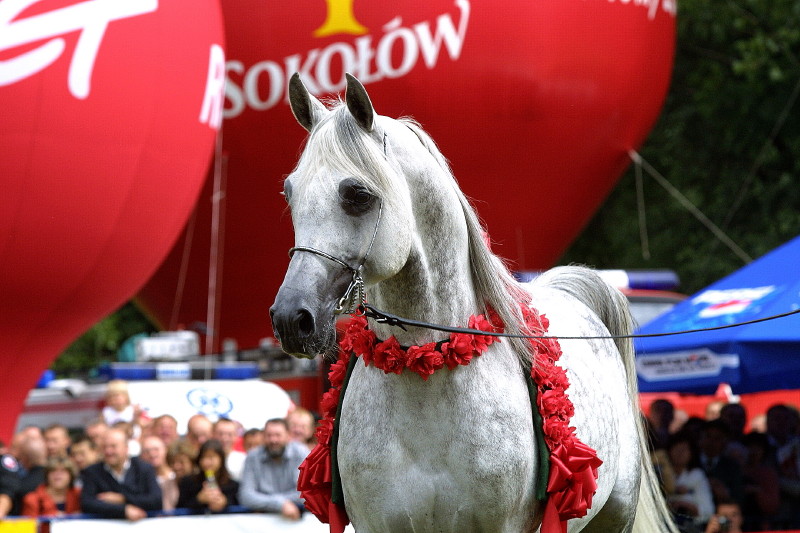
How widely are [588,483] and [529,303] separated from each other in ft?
2.45

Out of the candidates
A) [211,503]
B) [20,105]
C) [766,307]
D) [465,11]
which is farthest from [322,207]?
[465,11]

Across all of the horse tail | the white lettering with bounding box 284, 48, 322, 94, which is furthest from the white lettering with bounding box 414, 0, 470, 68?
the horse tail

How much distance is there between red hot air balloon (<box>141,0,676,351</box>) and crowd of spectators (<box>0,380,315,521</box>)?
4.36 m

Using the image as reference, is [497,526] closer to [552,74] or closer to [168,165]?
[168,165]

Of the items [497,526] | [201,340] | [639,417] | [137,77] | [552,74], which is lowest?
[497,526]

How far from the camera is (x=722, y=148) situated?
60.6 feet

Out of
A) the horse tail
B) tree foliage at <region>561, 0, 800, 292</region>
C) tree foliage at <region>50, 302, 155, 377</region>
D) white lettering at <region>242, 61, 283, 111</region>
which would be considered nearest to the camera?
the horse tail

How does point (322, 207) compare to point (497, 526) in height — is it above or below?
above

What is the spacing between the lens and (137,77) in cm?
962

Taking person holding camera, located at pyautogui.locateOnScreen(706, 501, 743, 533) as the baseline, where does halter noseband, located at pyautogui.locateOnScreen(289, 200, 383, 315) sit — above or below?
above

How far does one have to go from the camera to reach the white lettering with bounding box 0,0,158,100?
8828mm

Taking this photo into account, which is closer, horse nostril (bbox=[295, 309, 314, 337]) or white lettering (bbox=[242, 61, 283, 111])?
horse nostril (bbox=[295, 309, 314, 337])

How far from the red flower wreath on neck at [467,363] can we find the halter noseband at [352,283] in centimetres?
33

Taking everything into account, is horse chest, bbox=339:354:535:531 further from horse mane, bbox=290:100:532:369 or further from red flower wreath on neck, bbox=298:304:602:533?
horse mane, bbox=290:100:532:369
